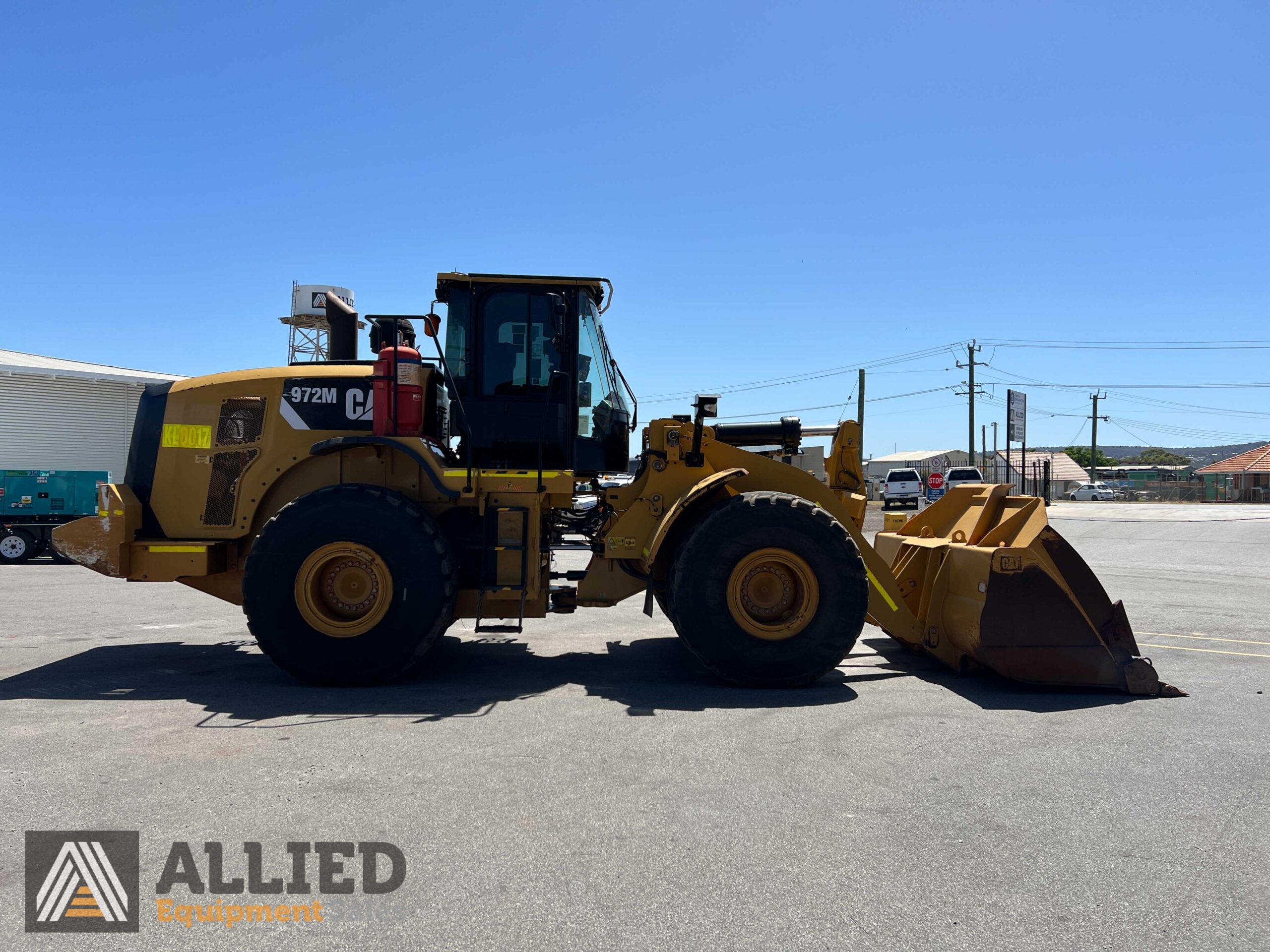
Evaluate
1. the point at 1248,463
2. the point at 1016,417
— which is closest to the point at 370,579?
the point at 1016,417

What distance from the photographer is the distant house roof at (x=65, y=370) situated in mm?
23594

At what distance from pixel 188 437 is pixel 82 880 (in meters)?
4.12

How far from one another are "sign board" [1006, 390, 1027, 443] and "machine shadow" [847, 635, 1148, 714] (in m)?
44.2

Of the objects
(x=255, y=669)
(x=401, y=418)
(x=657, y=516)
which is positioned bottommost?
(x=255, y=669)

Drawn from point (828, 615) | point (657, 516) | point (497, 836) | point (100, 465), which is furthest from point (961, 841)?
point (100, 465)

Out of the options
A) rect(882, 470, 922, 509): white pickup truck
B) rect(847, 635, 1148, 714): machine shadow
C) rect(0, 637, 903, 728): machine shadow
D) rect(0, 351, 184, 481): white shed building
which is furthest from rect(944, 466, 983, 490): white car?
rect(0, 637, 903, 728): machine shadow

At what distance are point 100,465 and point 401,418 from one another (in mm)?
23709

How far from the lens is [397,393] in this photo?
6.21m

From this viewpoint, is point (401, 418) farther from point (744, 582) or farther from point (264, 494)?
point (744, 582)

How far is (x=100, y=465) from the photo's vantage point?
2525 cm

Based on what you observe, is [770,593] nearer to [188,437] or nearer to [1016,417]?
[188,437]

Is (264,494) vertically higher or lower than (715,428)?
lower

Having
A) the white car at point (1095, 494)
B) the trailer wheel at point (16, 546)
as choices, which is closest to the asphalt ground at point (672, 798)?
the trailer wheel at point (16, 546)

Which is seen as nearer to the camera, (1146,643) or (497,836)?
(497,836)
